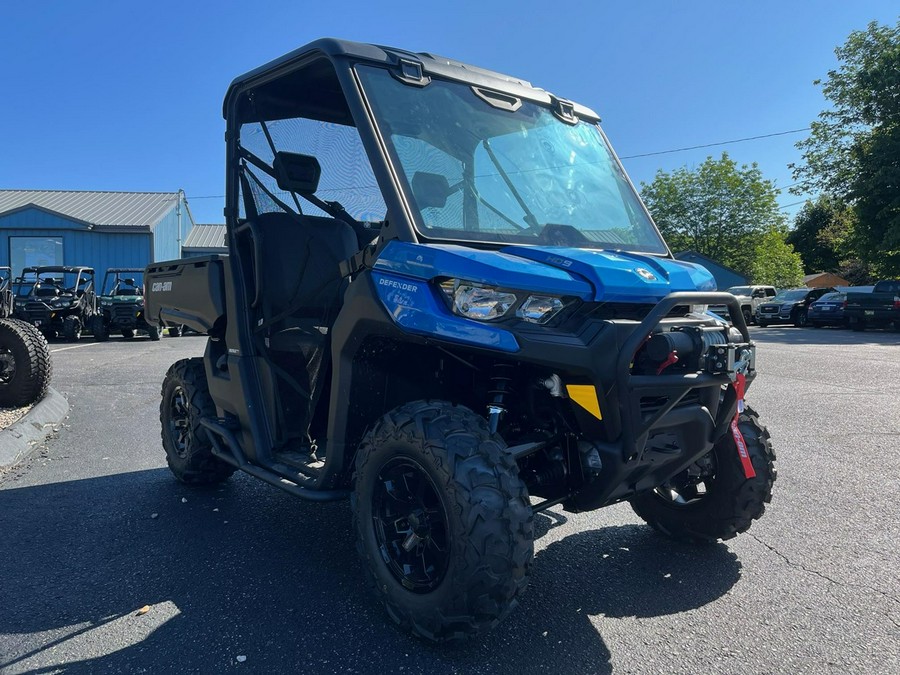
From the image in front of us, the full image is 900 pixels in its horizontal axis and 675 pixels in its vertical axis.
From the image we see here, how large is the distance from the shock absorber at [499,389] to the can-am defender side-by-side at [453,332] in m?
0.01

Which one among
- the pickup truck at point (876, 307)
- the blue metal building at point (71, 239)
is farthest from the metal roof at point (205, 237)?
the pickup truck at point (876, 307)

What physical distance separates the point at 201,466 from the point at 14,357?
398cm

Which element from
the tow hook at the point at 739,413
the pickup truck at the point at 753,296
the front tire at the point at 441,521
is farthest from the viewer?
the pickup truck at the point at 753,296

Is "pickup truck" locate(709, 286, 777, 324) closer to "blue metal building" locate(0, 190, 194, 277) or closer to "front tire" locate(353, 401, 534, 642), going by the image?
"blue metal building" locate(0, 190, 194, 277)

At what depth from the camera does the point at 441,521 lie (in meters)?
2.65

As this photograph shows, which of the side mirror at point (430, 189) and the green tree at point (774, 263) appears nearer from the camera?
the side mirror at point (430, 189)

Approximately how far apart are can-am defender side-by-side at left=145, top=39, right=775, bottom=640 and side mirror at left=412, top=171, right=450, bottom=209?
0.01 metres

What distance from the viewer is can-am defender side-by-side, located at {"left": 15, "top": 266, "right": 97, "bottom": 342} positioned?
18938 millimetres

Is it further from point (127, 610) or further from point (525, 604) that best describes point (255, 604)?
point (525, 604)

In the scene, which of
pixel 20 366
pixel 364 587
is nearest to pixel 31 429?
pixel 20 366

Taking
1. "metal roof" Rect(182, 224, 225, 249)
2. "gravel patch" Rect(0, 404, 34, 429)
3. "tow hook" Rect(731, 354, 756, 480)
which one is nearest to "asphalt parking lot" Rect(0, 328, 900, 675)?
"tow hook" Rect(731, 354, 756, 480)

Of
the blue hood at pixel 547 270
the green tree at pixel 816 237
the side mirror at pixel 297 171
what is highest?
the green tree at pixel 816 237

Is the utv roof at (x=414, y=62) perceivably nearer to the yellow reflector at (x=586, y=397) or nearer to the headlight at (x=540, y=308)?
the headlight at (x=540, y=308)

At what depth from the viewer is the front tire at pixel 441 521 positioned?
2385 millimetres
